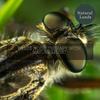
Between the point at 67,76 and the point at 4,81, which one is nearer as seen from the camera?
the point at 4,81

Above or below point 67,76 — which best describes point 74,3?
above

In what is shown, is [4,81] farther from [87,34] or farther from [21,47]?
[87,34]

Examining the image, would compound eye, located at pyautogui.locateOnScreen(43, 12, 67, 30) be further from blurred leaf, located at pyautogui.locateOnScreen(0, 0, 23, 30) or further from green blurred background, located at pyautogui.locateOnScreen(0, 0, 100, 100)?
blurred leaf, located at pyautogui.locateOnScreen(0, 0, 23, 30)

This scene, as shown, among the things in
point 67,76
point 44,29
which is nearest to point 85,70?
point 67,76

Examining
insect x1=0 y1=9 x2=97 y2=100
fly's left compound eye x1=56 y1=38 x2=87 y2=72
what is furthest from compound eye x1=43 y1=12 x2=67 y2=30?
fly's left compound eye x1=56 y1=38 x2=87 y2=72

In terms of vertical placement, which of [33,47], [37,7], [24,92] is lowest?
[24,92]
